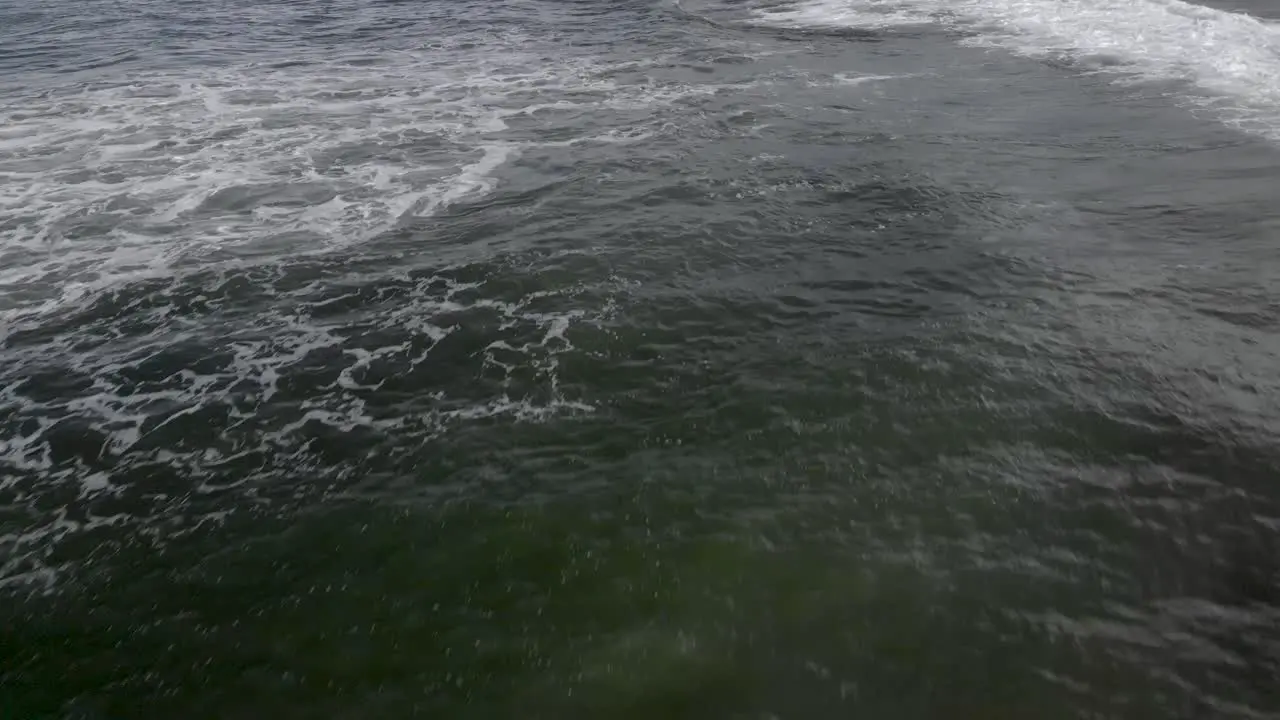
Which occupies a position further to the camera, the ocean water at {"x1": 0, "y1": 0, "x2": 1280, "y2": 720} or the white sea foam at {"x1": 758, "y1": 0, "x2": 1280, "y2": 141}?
the white sea foam at {"x1": 758, "y1": 0, "x2": 1280, "y2": 141}

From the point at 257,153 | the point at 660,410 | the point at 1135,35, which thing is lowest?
the point at 660,410

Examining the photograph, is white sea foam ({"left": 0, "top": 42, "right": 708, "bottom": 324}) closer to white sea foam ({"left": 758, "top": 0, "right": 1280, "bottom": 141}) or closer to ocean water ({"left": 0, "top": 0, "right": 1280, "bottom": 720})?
ocean water ({"left": 0, "top": 0, "right": 1280, "bottom": 720})

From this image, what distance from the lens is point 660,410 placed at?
8852 millimetres

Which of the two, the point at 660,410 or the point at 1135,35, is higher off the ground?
the point at 1135,35

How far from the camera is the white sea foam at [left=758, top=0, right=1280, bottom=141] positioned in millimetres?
16172

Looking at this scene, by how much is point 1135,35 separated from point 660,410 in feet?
61.5

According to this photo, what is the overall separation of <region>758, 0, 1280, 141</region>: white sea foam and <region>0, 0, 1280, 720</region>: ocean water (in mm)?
249

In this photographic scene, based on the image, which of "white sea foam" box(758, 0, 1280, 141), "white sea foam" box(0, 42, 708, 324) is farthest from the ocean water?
"white sea foam" box(758, 0, 1280, 141)

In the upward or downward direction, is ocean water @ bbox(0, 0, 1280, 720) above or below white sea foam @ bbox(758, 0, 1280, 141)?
below

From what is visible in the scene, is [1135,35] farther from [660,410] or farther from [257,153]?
[257,153]

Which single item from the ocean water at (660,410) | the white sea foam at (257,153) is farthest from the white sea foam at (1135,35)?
the white sea foam at (257,153)

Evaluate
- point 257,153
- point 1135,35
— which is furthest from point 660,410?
point 1135,35

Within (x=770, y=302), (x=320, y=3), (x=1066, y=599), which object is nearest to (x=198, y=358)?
(x=770, y=302)

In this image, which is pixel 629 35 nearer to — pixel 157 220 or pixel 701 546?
pixel 157 220
